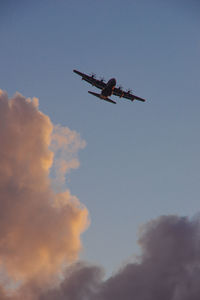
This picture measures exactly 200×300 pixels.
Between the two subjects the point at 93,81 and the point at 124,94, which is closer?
the point at 93,81

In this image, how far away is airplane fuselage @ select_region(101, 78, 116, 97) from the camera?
10900cm

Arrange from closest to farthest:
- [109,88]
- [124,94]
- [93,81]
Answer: [109,88], [93,81], [124,94]

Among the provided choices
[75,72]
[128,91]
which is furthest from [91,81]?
[128,91]

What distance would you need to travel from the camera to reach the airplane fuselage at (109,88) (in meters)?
109

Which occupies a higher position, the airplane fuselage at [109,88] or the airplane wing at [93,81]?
the airplane wing at [93,81]

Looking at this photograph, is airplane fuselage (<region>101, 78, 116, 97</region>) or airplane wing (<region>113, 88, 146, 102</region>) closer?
airplane fuselage (<region>101, 78, 116, 97</region>)

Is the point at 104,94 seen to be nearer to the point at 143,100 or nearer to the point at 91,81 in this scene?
the point at 91,81

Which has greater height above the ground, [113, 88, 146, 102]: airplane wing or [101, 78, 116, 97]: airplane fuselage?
[113, 88, 146, 102]: airplane wing

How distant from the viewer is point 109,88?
11131cm

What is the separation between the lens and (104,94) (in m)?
113

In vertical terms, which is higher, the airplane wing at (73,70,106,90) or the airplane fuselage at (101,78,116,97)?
the airplane wing at (73,70,106,90)

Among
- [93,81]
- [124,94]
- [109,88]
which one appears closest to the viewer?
[109,88]

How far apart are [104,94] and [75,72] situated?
10.8 meters

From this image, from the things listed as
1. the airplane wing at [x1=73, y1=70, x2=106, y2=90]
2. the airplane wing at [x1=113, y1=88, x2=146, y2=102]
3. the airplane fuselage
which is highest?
the airplane wing at [x1=113, y1=88, x2=146, y2=102]
